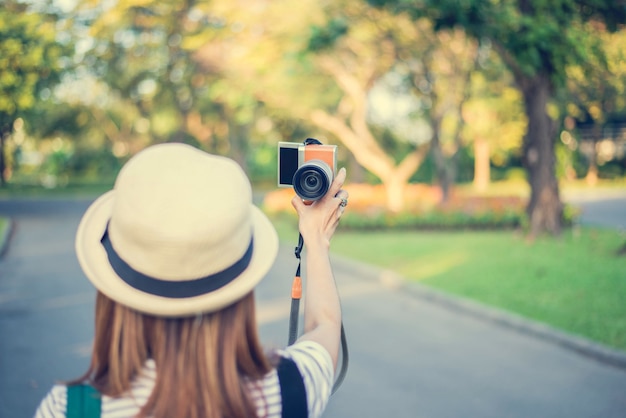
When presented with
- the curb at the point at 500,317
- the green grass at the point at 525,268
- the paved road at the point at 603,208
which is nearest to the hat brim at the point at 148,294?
the curb at the point at 500,317

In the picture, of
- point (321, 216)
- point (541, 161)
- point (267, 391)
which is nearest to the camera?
point (267, 391)

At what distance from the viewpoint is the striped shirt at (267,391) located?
4.05 feet

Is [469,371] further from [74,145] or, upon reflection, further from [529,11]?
[74,145]

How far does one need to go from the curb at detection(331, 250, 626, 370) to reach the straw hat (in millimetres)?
5217

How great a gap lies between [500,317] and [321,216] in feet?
18.6

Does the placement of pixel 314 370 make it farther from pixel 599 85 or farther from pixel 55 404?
pixel 599 85

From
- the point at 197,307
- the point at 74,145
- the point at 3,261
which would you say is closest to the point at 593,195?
the point at 3,261

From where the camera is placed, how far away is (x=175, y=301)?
3.99ft

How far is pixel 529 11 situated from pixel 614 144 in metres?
33.2

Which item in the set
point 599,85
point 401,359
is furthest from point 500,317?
point 599,85

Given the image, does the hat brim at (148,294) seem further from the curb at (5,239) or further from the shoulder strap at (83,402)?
the curb at (5,239)

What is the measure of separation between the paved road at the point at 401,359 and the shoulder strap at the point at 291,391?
8.15 feet

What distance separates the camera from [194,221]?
1.20 metres

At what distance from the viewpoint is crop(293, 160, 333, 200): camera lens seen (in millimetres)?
1829
